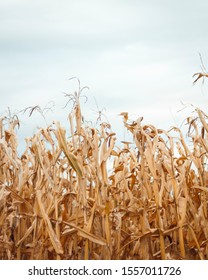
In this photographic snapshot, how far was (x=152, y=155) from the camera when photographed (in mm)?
4191

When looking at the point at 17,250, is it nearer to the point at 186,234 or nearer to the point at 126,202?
the point at 126,202

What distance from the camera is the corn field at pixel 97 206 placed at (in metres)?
4.09

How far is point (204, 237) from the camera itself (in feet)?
14.6

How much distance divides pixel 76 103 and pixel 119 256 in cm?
141

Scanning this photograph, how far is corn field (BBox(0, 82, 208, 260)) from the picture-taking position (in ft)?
13.4

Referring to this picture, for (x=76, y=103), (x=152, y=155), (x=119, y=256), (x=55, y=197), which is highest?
(x=76, y=103)

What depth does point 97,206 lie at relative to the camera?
410 centimetres

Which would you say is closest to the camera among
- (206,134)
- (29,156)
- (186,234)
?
(206,134)

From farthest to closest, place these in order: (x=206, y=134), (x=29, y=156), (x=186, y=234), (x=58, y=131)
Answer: (x=29, y=156), (x=186, y=234), (x=206, y=134), (x=58, y=131)

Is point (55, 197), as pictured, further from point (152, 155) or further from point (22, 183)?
point (152, 155)

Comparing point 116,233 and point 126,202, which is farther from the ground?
point 126,202

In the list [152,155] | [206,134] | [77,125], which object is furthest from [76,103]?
[206,134]

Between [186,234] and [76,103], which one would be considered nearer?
[76,103]

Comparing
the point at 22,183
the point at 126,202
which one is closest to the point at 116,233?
the point at 126,202
